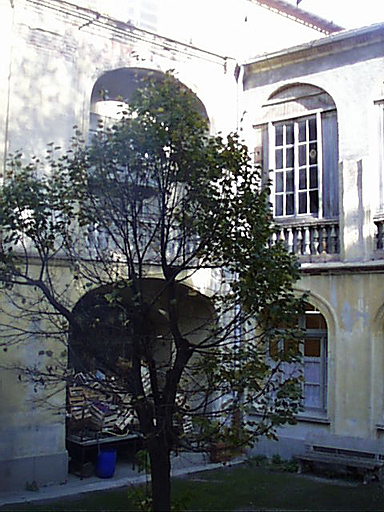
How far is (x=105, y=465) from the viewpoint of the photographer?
13.9 metres

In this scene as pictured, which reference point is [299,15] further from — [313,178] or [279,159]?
[313,178]

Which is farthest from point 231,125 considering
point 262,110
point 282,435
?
point 282,435

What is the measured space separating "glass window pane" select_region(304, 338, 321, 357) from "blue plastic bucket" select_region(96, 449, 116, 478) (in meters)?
4.59

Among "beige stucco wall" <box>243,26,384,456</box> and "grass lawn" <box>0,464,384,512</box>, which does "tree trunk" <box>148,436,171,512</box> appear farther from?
"beige stucco wall" <box>243,26,384,456</box>

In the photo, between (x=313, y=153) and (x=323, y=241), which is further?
(x=313, y=153)

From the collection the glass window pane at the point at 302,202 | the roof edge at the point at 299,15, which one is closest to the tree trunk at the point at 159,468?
the glass window pane at the point at 302,202

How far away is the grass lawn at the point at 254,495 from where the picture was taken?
11609 millimetres

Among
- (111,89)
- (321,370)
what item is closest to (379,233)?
(321,370)

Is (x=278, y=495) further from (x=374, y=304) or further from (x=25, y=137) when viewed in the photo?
(x=25, y=137)

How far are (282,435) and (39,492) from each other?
5.17m

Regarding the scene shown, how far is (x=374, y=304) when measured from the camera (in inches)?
554

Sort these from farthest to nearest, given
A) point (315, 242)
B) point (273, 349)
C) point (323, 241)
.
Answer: point (315, 242), point (323, 241), point (273, 349)

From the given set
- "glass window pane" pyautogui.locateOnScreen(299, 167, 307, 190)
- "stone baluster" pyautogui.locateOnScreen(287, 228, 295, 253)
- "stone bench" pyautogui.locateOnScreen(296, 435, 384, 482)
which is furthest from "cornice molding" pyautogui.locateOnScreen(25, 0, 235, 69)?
"stone bench" pyautogui.locateOnScreen(296, 435, 384, 482)

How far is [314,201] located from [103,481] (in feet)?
23.0
